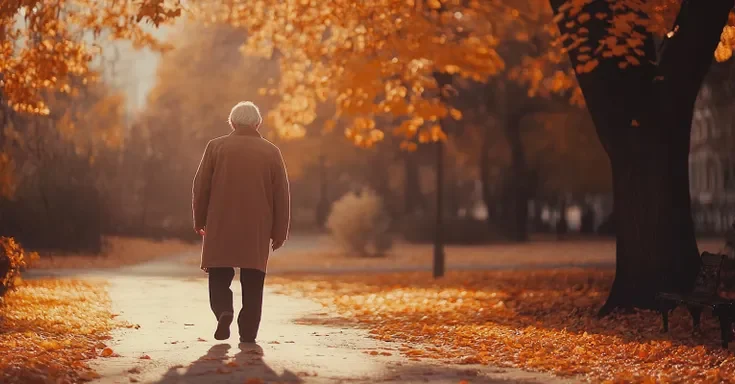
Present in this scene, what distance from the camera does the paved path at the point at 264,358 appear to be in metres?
8.59

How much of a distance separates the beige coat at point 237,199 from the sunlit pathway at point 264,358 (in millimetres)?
814

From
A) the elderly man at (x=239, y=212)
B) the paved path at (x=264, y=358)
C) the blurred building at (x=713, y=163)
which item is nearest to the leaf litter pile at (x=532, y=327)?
the paved path at (x=264, y=358)

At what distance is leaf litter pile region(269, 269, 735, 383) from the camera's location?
9.62 m

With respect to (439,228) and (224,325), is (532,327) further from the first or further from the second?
(439,228)

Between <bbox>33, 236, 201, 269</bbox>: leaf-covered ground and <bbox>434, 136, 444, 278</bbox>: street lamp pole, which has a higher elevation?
<bbox>434, 136, 444, 278</bbox>: street lamp pole

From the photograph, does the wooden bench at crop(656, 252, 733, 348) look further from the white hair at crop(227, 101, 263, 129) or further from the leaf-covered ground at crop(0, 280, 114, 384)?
the leaf-covered ground at crop(0, 280, 114, 384)

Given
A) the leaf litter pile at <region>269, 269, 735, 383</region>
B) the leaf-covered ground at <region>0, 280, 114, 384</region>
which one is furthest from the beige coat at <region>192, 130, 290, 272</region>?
the leaf litter pile at <region>269, 269, 735, 383</region>

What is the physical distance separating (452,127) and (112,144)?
1475 cm

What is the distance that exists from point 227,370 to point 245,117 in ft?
8.30

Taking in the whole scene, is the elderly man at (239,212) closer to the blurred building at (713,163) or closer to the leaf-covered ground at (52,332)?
the leaf-covered ground at (52,332)

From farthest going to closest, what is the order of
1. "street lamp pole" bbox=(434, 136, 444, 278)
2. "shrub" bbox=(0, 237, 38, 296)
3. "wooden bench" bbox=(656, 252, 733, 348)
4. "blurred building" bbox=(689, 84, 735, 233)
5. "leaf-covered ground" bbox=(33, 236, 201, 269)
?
"blurred building" bbox=(689, 84, 735, 233) < "leaf-covered ground" bbox=(33, 236, 201, 269) < "street lamp pole" bbox=(434, 136, 444, 278) < "shrub" bbox=(0, 237, 38, 296) < "wooden bench" bbox=(656, 252, 733, 348)

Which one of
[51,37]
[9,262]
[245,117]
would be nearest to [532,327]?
[245,117]

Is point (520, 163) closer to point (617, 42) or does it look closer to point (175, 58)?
point (175, 58)

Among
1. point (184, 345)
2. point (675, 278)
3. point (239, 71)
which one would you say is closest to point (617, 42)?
point (675, 278)
